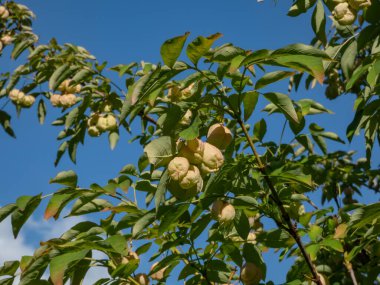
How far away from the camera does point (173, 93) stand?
2238 millimetres

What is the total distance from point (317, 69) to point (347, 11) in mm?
978

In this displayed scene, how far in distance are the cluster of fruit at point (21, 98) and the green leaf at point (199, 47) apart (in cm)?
321

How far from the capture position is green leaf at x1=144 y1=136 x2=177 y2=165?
4.43ft

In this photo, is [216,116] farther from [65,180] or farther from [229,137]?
[65,180]

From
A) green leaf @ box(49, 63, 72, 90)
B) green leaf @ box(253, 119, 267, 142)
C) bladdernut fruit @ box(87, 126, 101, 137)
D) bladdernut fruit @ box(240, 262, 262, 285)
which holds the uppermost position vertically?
green leaf @ box(49, 63, 72, 90)

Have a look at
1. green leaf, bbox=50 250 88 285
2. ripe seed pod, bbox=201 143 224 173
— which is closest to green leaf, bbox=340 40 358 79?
ripe seed pod, bbox=201 143 224 173

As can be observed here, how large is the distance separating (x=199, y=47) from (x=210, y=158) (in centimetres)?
32

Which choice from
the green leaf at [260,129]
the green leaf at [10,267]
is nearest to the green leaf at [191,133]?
the green leaf at [260,129]

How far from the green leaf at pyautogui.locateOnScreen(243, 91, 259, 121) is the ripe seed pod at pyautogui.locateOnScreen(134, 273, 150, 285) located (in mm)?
720

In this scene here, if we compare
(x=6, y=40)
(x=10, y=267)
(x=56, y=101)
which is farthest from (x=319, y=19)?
(x=6, y=40)

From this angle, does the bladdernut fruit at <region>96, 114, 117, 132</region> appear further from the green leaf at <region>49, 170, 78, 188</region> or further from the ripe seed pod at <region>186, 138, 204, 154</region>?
the ripe seed pod at <region>186, 138, 204, 154</region>

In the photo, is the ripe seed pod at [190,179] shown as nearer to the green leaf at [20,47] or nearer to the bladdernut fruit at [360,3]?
the bladdernut fruit at [360,3]

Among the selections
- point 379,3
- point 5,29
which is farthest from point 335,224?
point 5,29

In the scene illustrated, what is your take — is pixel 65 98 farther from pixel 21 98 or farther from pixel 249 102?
pixel 249 102
